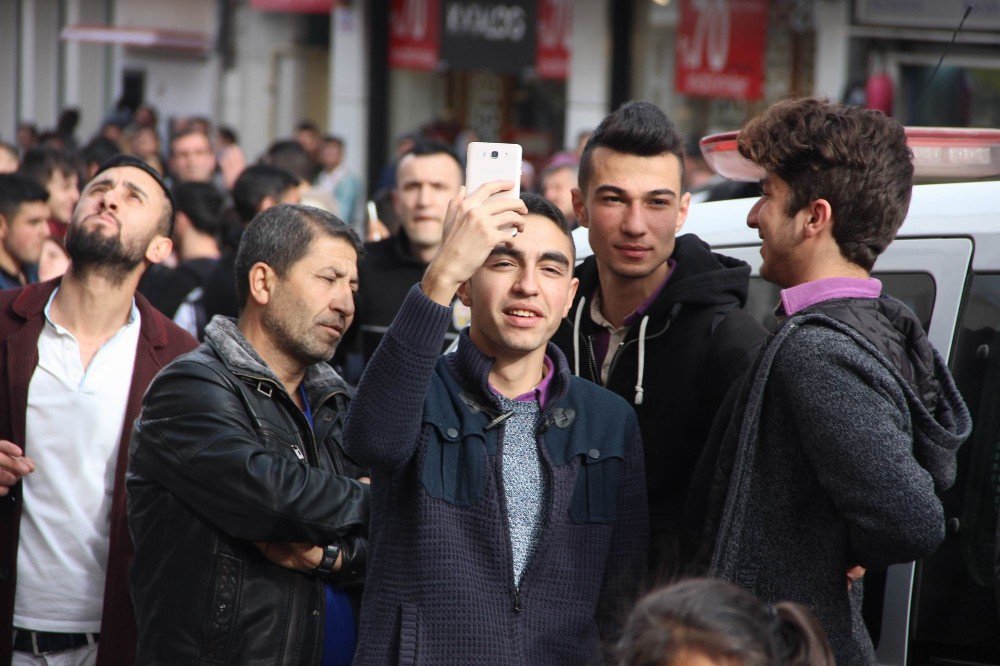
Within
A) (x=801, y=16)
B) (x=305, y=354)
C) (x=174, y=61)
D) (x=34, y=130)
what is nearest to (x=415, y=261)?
(x=305, y=354)

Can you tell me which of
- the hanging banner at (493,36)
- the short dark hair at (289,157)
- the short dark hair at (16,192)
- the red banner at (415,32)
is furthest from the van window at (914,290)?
the red banner at (415,32)

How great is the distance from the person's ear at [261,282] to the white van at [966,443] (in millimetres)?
1475

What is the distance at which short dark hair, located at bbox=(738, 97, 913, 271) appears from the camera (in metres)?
2.38

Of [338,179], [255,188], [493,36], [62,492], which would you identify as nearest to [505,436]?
[62,492]

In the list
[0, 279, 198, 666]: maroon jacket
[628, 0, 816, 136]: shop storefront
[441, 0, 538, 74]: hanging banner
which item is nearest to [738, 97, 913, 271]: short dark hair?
[0, 279, 198, 666]: maroon jacket

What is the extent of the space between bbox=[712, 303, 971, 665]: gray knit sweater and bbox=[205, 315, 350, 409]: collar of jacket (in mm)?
1221

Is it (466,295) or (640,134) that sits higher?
(640,134)

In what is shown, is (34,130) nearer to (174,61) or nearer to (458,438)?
(174,61)

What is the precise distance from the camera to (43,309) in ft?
12.2

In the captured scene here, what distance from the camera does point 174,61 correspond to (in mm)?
19766

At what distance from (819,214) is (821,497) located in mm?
524

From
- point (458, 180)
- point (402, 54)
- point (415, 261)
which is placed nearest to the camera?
point (415, 261)

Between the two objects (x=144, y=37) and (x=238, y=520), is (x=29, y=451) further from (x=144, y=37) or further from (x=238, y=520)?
(x=144, y=37)

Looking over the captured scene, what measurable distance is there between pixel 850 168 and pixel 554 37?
13.1m
